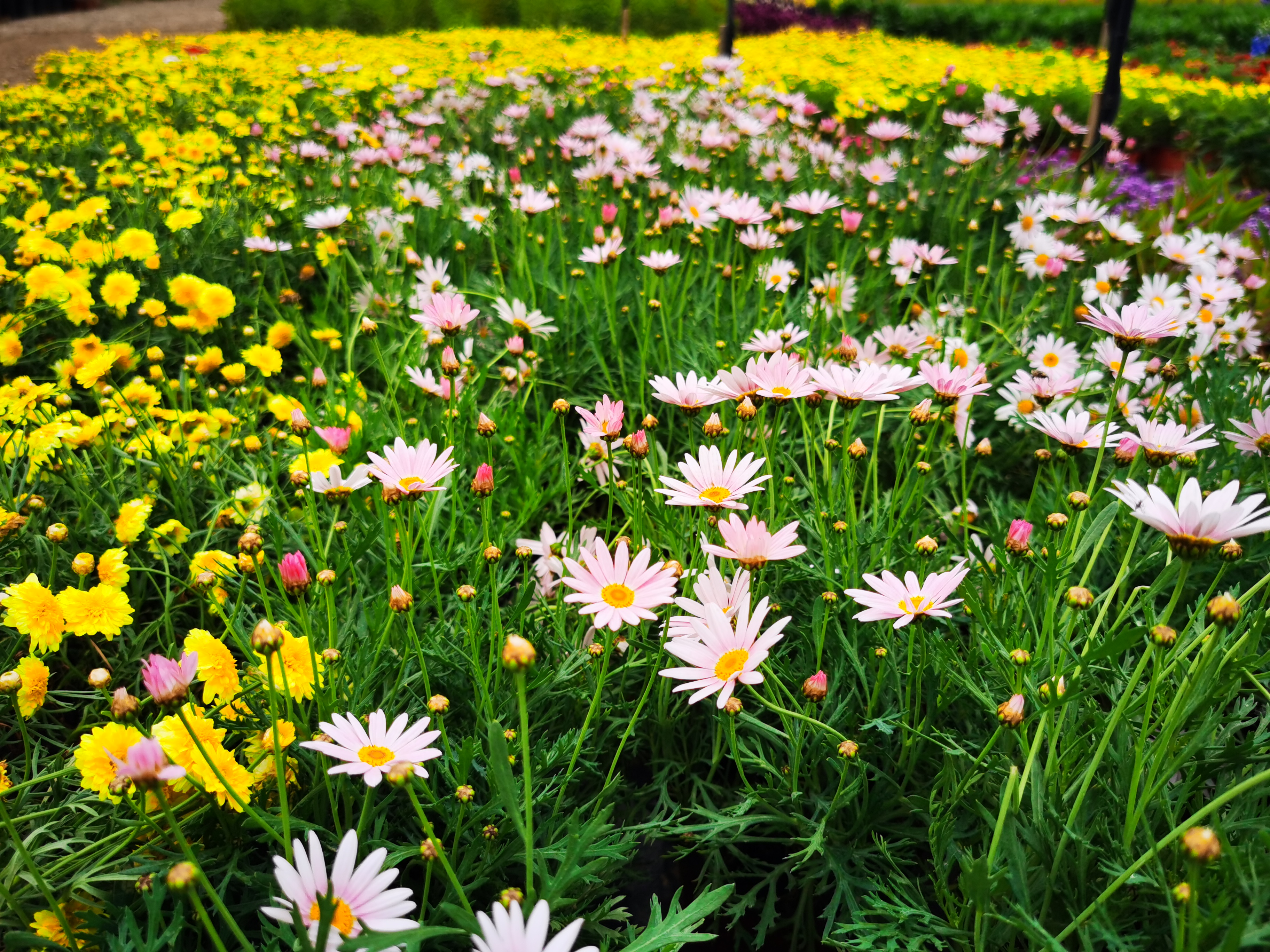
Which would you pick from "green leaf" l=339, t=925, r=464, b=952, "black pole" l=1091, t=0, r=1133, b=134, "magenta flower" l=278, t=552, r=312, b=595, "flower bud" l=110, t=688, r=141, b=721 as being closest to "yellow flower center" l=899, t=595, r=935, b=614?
"green leaf" l=339, t=925, r=464, b=952

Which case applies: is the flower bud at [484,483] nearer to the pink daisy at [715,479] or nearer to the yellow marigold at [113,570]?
the pink daisy at [715,479]

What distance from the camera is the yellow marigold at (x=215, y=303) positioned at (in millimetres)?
2027

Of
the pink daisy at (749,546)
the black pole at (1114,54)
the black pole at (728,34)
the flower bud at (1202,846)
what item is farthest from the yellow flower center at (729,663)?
the black pole at (728,34)

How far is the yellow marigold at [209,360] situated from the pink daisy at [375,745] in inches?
Result: 51.6

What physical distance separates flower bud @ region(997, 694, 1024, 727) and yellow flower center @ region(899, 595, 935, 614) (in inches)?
5.1

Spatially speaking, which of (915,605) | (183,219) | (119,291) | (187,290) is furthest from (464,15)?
(915,605)

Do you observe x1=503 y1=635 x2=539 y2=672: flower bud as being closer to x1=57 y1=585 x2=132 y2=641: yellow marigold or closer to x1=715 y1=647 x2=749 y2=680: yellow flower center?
x1=715 y1=647 x2=749 y2=680: yellow flower center

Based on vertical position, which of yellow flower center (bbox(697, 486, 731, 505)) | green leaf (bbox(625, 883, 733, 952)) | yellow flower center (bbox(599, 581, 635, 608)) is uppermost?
yellow flower center (bbox(697, 486, 731, 505))

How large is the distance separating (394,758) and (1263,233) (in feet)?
11.8

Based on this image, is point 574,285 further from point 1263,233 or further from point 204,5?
point 204,5

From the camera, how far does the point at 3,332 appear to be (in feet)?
6.56

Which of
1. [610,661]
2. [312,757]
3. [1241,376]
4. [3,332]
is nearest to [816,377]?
[610,661]

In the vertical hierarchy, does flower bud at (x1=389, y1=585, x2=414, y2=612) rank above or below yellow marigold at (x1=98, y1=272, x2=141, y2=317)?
below

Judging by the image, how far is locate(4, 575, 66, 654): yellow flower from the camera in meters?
1.12
